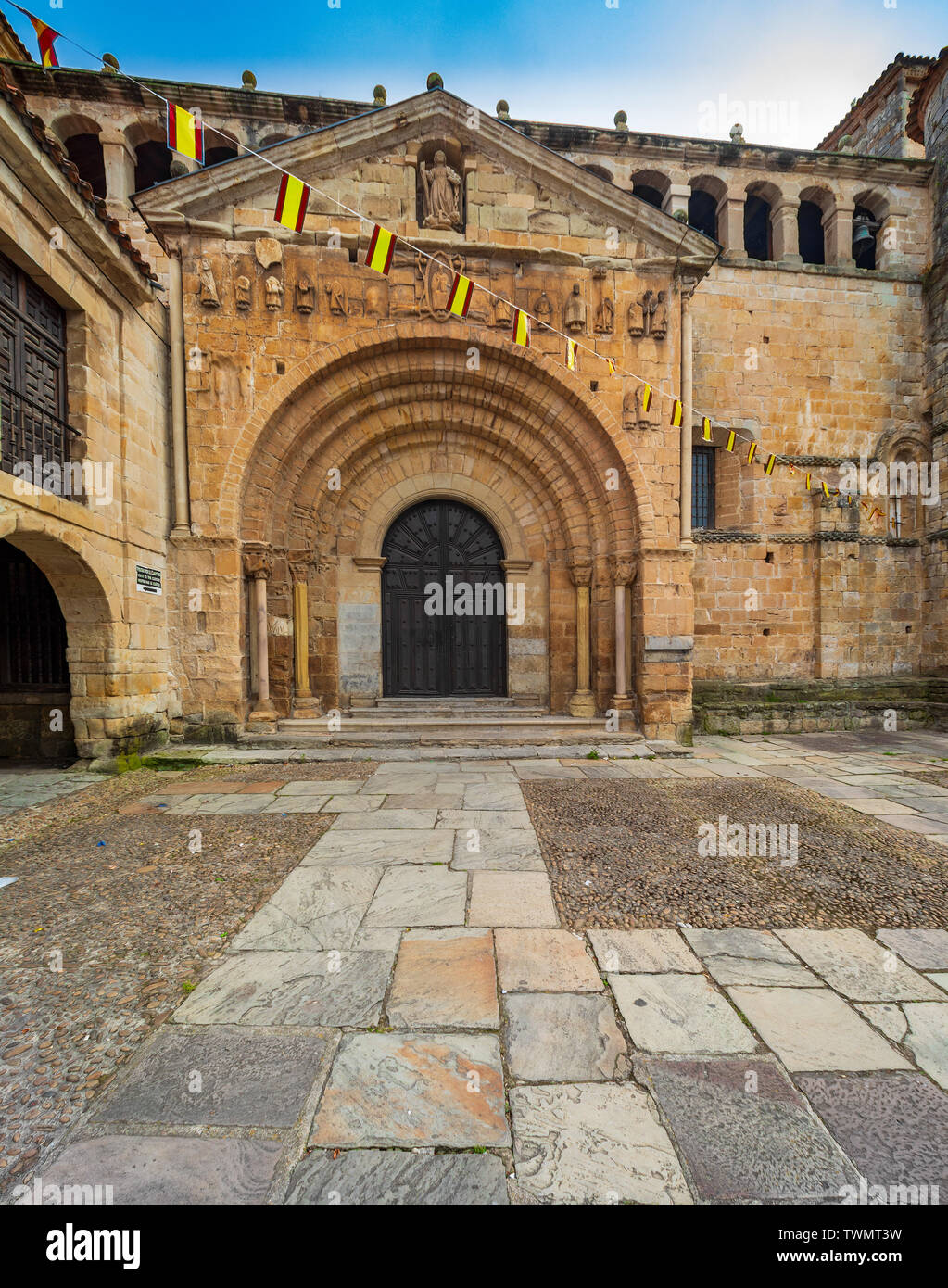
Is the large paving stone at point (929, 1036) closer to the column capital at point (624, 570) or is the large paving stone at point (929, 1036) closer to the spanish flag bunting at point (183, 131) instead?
the column capital at point (624, 570)

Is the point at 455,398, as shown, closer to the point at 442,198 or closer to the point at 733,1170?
the point at 442,198

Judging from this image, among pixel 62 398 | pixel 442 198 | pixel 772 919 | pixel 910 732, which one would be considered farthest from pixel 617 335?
pixel 910 732

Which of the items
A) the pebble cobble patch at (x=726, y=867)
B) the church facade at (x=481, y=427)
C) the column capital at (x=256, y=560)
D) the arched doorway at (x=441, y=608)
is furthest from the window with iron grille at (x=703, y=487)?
the column capital at (x=256, y=560)

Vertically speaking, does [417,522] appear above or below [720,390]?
below

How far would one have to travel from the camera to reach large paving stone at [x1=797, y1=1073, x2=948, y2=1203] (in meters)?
1.58

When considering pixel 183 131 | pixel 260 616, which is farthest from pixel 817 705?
pixel 183 131

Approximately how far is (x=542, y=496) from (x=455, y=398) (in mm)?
2139

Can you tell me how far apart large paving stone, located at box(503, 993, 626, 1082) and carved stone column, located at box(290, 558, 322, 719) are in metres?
6.60

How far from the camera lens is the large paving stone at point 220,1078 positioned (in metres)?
1.73

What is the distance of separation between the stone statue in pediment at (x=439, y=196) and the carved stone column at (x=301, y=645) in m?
5.37

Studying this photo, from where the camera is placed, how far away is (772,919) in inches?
121

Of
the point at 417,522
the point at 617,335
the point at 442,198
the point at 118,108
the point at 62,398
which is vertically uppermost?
the point at 118,108

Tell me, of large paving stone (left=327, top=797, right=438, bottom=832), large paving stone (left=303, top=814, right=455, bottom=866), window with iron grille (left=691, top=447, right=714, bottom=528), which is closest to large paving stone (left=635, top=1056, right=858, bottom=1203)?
large paving stone (left=303, top=814, right=455, bottom=866)
